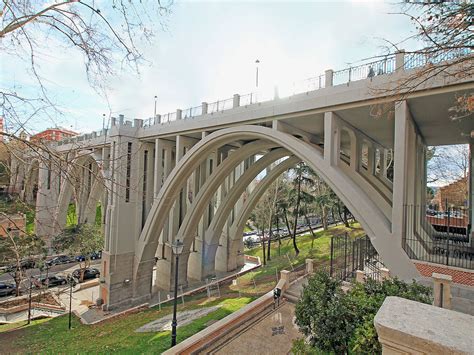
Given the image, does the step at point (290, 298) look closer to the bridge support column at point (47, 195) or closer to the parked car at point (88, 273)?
the bridge support column at point (47, 195)

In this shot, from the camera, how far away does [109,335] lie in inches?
442

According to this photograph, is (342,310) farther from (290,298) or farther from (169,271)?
(169,271)

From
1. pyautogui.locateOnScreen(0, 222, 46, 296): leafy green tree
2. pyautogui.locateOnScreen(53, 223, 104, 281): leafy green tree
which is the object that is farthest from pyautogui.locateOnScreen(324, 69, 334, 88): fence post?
pyautogui.locateOnScreen(53, 223, 104, 281): leafy green tree

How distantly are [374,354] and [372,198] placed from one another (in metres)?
6.54

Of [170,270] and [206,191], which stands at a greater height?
[206,191]

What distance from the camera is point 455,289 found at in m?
7.07

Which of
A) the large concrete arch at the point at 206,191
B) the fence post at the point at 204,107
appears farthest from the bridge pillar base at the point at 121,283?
the fence post at the point at 204,107

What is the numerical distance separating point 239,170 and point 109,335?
549 inches

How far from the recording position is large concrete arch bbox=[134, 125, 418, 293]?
802cm

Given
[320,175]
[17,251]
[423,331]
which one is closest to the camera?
[423,331]

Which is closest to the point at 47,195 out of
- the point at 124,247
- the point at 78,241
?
the point at 124,247

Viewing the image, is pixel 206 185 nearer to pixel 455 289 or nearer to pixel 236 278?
pixel 236 278

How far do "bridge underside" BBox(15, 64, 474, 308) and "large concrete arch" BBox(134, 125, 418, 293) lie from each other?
0.12 feet

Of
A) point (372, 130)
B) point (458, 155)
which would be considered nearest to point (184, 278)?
point (372, 130)
